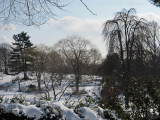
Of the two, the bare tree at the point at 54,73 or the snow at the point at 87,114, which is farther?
the bare tree at the point at 54,73

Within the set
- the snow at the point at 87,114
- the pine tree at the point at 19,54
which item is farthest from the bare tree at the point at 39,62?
the snow at the point at 87,114

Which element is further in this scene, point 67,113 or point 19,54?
point 19,54

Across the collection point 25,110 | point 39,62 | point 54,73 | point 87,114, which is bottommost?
point 87,114

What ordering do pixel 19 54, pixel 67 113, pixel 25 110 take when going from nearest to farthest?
pixel 25 110 < pixel 67 113 < pixel 19 54

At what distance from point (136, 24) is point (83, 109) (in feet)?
32.6

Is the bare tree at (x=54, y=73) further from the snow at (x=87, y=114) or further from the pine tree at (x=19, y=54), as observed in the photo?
the snow at (x=87, y=114)

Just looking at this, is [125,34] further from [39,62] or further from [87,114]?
[39,62]

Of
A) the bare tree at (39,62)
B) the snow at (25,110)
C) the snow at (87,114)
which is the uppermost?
the bare tree at (39,62)

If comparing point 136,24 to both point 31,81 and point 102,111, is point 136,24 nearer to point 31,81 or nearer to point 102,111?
point 102,111

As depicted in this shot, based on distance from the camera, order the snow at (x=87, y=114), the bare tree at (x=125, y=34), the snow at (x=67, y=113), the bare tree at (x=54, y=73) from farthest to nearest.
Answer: the bare tree at (x=54, y=73), the bare tree at (x=125, y=34), the snow at (x=87, y=114), the snow at (x=67, y=113)

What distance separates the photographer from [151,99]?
6945mm

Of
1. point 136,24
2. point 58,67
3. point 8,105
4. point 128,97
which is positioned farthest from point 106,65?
point 8,105

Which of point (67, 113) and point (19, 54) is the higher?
point (19, 54)

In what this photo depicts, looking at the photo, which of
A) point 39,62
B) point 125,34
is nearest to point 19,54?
point 39,62
